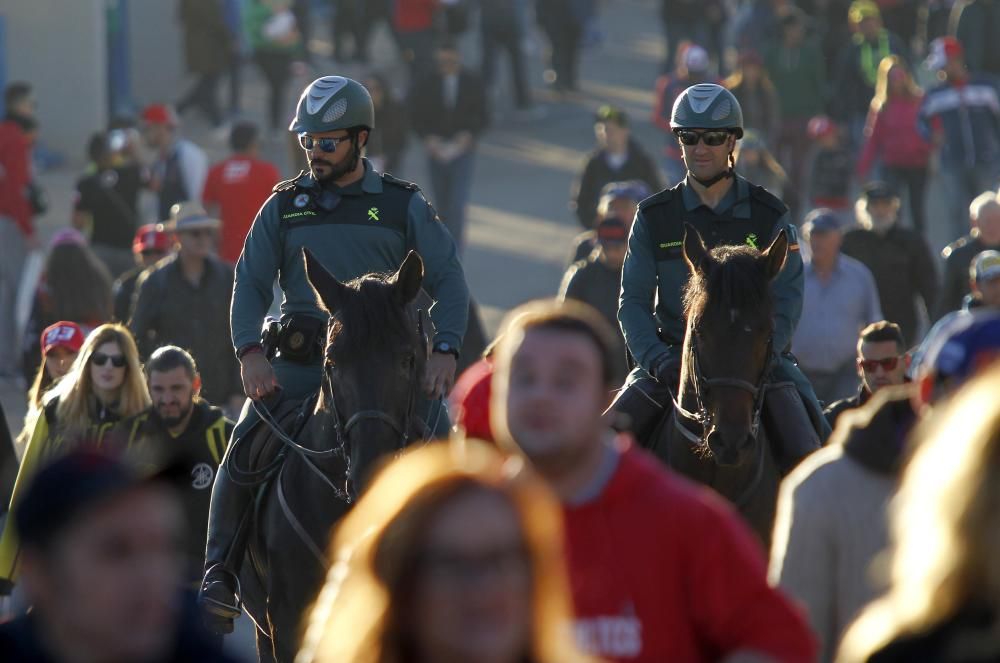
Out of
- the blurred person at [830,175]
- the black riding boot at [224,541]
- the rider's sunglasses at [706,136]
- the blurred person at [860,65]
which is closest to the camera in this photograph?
the black riding boot at [224,541]

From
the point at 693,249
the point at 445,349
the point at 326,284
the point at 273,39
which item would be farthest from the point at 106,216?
the point at 693,249

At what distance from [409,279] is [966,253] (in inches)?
347

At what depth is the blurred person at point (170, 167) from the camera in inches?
839

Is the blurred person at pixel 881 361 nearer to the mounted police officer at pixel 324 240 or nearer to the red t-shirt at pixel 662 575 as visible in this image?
the mounted police officer at pixel 324 240

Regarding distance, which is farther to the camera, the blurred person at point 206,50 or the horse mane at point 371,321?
the blurred person at point 206,50

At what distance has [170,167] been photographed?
2148cm

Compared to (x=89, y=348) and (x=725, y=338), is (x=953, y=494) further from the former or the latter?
(x=89, y=348)

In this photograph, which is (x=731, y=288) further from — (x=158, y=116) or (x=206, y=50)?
(x=206, y=50)

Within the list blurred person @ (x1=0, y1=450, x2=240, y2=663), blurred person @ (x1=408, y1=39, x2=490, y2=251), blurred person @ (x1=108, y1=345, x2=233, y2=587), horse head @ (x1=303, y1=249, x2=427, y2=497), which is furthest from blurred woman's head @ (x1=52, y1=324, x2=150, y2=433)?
blurred person @ (x1=408, y1=39, x2=490, y2=251)

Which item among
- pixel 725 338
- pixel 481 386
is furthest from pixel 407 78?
pixel 481 386

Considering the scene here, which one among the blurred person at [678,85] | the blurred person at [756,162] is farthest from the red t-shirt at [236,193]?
the blurred person at [678,85]

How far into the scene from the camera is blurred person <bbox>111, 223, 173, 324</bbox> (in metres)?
17.3

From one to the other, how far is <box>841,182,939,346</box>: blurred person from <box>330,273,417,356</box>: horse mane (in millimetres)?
9364

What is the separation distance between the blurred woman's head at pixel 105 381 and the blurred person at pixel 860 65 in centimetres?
1593
